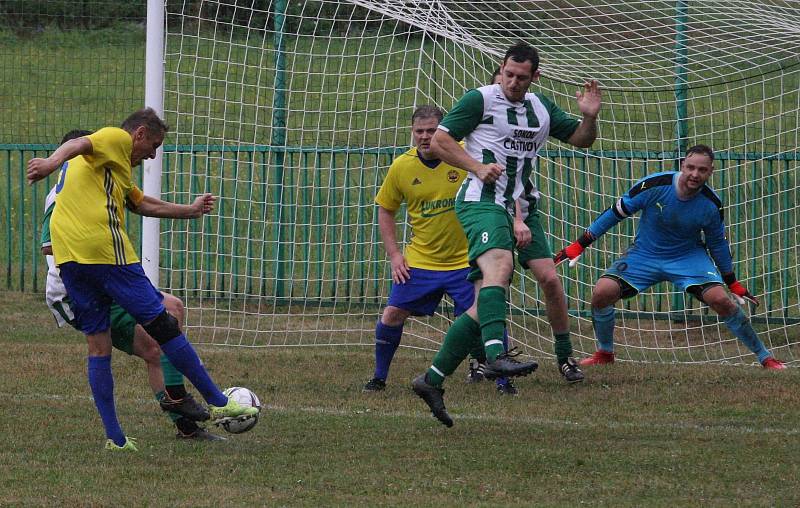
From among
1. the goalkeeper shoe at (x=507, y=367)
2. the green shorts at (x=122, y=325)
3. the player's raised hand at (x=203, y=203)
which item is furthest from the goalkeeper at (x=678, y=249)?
the green shorts at (x=122, y=325)

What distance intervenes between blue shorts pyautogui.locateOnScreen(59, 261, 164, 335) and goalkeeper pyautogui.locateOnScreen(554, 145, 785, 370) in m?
3.40

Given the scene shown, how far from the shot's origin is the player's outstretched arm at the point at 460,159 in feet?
22.4

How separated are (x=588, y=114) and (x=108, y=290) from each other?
2.79 metres

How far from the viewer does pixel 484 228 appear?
6.88 meters

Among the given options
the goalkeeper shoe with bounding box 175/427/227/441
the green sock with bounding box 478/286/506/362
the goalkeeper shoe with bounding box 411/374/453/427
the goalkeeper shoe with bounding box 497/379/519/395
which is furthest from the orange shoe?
the goalkeeper shoe with bounding box 175/427/227/441

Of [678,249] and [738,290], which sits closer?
[738,290]

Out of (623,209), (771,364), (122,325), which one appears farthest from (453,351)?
(771,364)

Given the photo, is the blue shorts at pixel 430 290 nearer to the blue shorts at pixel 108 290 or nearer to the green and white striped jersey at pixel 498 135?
the green and white striped jersey at pixel 498 135

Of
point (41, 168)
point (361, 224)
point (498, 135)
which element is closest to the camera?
point (41, 168)

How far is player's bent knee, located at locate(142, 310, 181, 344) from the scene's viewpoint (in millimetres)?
6473

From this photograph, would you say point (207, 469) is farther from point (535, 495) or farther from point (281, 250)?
point (281, 250)

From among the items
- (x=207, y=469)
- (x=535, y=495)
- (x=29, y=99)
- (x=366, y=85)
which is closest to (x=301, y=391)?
(x=207, y=469)

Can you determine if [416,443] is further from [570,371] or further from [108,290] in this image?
[570,371]

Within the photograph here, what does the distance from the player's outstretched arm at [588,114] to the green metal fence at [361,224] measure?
353 centimetres
